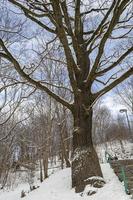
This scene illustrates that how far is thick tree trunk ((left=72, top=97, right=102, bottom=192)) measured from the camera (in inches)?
398

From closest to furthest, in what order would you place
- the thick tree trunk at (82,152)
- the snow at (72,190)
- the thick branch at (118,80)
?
the snow at (72,190) → the thick branch at (118,80) → the thick tree trunk at (82,152)

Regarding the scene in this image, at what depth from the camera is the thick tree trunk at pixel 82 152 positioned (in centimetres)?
1010

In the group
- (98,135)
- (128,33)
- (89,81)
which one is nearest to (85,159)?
(89,81)

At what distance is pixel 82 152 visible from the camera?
409 inches

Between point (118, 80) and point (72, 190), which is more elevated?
point (118, 80)

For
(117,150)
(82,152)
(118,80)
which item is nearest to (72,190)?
(82,152)

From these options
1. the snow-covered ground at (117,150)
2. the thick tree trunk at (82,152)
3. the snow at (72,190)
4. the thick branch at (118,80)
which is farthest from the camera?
the snow-covered ground at (117,150)

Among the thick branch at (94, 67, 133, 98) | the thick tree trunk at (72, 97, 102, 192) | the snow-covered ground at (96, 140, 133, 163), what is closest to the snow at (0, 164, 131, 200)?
the thick tree trunk at (72, 97, 102, 192)

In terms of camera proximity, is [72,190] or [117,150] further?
[117,150]

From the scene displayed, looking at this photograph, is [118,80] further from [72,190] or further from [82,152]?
[72,190]

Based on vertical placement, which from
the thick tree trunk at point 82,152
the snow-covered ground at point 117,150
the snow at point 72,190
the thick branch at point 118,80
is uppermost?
the snow-covered ground at point 117,150

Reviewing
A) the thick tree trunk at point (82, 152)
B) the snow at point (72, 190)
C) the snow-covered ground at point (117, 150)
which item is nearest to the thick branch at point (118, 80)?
the thick tree trunk at point (82, 152)

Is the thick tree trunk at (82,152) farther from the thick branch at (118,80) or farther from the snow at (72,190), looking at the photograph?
the thick branch at (118,80)

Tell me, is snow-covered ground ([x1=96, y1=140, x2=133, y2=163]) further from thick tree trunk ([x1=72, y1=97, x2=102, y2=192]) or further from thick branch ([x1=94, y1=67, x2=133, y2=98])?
thick branch ([x1=94, y1=67, x2=133, y2=98])
